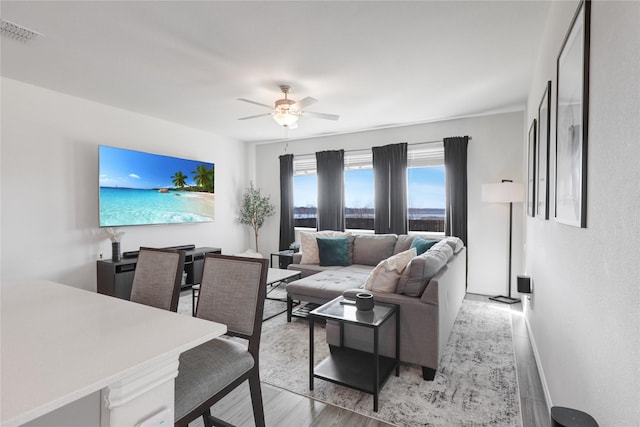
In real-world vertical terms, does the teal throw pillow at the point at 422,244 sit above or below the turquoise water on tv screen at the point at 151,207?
below

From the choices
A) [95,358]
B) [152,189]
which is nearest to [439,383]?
[95,358]

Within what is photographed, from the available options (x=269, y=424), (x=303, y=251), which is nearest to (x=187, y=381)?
(x=269, y=424)

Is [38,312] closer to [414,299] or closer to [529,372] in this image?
[414,299]

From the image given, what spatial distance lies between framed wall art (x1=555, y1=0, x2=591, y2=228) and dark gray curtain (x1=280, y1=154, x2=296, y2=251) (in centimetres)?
482

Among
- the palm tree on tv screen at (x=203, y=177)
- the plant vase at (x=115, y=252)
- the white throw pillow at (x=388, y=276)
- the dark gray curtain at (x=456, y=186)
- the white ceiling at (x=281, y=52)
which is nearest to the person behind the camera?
the white ceiling at (x=281, y=52)

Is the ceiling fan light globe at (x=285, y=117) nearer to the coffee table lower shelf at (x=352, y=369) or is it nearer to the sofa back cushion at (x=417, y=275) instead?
the sofa back cushion at (x=417, y=275)

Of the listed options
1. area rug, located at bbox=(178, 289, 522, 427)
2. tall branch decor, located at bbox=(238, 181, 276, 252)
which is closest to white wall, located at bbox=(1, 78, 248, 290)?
tall branch decor, located at bbox=(238, 181, 276, 252)

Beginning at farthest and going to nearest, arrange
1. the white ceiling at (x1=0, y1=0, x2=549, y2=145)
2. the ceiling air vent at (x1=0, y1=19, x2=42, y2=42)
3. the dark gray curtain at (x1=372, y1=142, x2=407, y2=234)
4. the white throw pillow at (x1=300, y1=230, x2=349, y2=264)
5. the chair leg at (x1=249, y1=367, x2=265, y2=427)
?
the dark gray curtain at (x1=372, y1=142, x2=407, y2=234)
the white throw pillow at (x1=300, y1=230, x2=349, y2=264)
the ceiling air vent at (x1=0, y1=19, x2=42, y2=42)
the white ceiling at (x1=0, y1=0, x2=549, y2=145)
the chair leg at (x1=249, y1=367, x2=265, y2=427)

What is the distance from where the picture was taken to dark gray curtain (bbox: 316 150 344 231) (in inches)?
227

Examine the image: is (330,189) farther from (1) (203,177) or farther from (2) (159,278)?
(2) (159,278)

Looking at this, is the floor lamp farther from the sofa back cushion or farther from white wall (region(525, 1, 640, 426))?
white wall (region(525, 1, 640, 426))

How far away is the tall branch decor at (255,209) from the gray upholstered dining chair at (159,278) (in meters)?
4.27

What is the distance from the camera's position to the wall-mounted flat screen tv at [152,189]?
414 centimetres

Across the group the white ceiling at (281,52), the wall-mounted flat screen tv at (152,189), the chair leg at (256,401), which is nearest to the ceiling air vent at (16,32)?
the white ceiling at (281,52)
